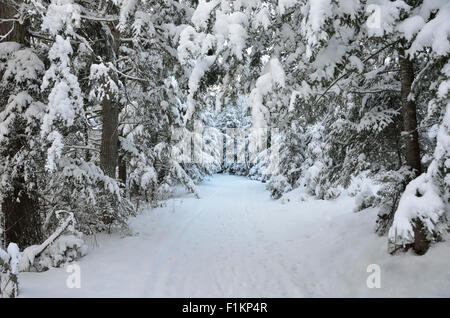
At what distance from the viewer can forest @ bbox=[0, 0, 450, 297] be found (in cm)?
414

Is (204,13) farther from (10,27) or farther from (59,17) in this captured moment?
(10,27)

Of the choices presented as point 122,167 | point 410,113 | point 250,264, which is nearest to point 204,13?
point 410,113

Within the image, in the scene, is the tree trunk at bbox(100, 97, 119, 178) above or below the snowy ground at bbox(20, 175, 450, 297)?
above

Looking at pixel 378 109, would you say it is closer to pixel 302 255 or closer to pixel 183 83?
pixel 302 255

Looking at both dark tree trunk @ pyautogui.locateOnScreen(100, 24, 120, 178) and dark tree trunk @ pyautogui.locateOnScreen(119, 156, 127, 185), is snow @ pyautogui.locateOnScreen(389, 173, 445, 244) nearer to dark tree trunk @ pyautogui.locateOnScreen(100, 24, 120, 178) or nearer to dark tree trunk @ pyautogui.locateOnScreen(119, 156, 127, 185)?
dark tree trunk @ pyautogui.locateOnScreen(100, 24, 120, 178)

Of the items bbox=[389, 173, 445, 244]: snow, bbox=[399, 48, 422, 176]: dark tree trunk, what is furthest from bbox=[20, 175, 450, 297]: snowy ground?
bbox=[399, 48, 422, 176]: dark tree trunk

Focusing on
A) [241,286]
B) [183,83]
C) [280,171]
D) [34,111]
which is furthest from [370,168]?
[280,171]

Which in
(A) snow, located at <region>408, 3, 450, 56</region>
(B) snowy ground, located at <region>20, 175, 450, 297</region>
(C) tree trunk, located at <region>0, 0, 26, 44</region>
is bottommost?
(B) snowy ground, located at <region>20, 175, 450, 297</region>

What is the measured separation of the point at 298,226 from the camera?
10172 millimetres

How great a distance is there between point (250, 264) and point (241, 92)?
3.67 meters

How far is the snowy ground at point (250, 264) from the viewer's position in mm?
4789

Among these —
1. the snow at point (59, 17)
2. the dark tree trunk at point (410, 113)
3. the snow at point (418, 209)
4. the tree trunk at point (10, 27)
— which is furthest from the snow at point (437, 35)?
the tree trunk at point (10, 27)

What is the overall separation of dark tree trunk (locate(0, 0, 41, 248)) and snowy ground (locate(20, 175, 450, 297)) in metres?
1.35
